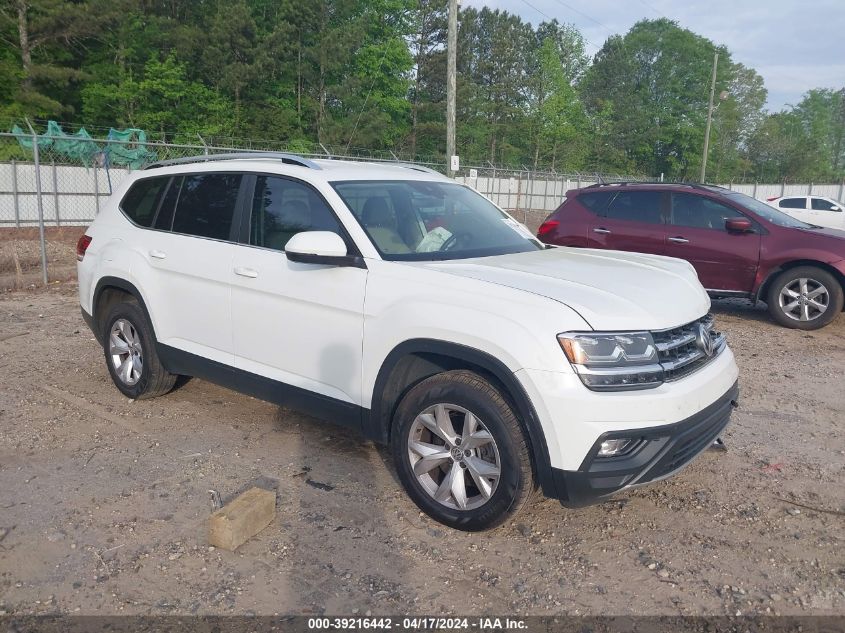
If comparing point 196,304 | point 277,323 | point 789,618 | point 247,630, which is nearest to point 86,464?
point 196,304

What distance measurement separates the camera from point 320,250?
12.0 ft

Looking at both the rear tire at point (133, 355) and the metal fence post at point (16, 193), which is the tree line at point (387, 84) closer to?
the metal fence post at point (16, 193)

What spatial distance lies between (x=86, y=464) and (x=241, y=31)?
39.4 metres

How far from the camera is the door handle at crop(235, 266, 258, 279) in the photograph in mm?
4238

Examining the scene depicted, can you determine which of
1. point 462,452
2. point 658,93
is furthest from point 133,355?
point 658,93

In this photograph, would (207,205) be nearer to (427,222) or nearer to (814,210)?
(427,222)

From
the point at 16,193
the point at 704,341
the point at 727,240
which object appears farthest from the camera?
the point at 16,193

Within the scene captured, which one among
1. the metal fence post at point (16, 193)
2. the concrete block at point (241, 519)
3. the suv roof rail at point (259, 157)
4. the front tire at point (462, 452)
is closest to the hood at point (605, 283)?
the front tire at point (462, 452)

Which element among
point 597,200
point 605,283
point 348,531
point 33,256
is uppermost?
point 597,200

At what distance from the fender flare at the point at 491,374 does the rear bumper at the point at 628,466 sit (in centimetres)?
8

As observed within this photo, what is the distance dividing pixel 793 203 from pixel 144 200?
22580 millimetres

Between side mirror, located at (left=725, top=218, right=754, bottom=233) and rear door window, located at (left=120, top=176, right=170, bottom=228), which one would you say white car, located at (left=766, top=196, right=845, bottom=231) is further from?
rear door window, located at (left=120, top=176, right=170, bottom=228)

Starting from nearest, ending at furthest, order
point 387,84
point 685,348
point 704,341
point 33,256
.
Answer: point 685,348, point 704,341, point 33,256, point 387,84

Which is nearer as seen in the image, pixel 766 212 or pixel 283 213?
pixel 283 213
